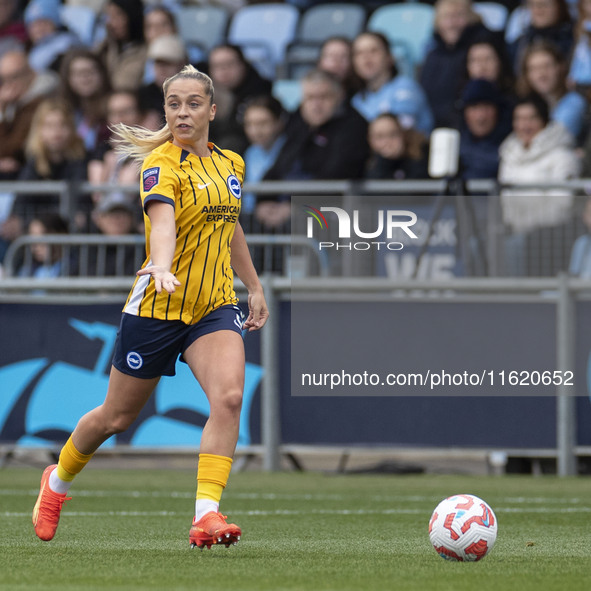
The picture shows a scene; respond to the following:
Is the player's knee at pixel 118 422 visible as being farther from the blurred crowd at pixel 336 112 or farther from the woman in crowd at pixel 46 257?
the woman in crowd at pixel 46 257

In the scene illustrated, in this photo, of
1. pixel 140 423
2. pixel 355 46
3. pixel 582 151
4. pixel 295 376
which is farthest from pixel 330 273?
pixel 355 46

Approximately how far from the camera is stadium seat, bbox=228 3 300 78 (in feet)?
57.2

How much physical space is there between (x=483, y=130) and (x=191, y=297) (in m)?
7.47

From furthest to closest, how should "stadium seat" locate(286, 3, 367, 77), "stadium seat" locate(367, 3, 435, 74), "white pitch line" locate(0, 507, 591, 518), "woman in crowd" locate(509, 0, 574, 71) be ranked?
"stadium seat" locate(286, 3, 367, 77) → "stadium seat" locate(367, 3, 435, 74) → "woman in crowd" locate(509, 0, 574, 71) → "white pitch line" locate(0, 507, 591, 518)

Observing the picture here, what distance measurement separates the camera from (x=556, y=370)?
10.6 metres

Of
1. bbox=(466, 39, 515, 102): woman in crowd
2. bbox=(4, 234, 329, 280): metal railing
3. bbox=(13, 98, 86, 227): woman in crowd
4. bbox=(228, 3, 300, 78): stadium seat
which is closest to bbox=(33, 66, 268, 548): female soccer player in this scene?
bbox=(4, 234, 329, 280): metal railing

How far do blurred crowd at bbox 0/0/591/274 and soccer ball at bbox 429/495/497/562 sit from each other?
5.68 meters

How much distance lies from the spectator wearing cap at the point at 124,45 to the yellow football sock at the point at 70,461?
10.0m

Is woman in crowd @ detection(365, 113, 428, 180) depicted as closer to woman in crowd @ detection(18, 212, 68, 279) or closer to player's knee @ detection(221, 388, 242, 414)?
woman in crowd @ detection(18, 212, 68, 279)

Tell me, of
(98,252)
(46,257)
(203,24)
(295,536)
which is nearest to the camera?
(295,536)

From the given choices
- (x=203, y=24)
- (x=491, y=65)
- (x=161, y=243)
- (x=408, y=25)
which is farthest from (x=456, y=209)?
(x=203, y=24)

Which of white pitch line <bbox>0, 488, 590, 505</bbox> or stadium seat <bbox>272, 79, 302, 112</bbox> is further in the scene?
stadium seat <bbox>272, 79, 302, 112</bbox>

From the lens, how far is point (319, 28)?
17.4 m

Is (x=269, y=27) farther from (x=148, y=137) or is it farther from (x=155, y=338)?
(x=155, y=338)
